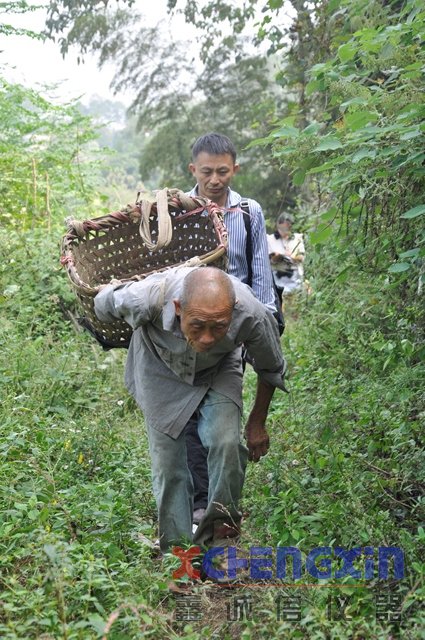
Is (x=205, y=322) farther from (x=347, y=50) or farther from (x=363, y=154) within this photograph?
(x=347, y=50)

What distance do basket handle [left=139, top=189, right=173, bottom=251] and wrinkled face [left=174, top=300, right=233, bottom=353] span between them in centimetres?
91

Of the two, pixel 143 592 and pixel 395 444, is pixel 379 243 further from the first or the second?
pixel 143 592

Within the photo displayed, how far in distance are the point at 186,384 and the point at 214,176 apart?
4.87 ft

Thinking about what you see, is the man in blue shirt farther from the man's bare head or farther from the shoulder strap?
the man's bare head

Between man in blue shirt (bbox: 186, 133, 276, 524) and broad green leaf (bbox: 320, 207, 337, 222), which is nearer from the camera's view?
broad green leaf (bbox: 320, 207, 337, 222)

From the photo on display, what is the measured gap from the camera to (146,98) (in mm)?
18922

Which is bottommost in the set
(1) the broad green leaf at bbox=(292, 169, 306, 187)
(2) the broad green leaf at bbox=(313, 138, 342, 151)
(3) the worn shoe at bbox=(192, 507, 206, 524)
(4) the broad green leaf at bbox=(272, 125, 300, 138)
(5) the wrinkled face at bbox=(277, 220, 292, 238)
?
(5) the wrinkled face at bbox=(277, 220, 292, 238)

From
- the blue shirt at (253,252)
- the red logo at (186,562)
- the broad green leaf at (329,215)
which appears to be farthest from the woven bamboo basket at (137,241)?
the red logo at (186,562)

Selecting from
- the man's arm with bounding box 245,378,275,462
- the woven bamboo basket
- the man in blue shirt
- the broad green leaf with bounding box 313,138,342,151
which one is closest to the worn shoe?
the man in blue shirt

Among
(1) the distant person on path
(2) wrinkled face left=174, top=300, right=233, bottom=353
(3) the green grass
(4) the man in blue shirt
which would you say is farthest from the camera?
(1) the distant person on path

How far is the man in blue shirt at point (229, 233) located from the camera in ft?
16.6

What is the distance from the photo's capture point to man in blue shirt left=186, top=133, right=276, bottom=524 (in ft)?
16.6

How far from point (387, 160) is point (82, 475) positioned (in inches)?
97.9

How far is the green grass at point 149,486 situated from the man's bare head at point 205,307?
3.13ft
